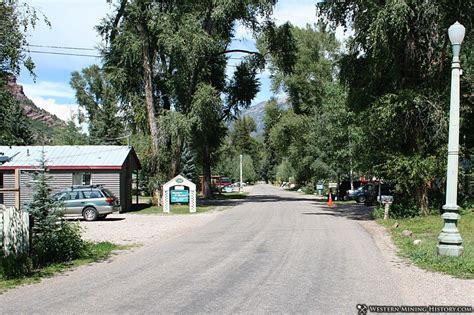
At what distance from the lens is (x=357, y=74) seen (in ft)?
82.4

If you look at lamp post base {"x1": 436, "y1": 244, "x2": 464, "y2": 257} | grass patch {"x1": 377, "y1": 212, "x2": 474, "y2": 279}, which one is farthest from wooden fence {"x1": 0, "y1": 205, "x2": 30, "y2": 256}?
lamp post base {"x1": 436, "y1": 244, "x2": 464, "y2": 257}

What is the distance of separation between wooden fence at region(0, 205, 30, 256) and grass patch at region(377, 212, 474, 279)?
8.57m

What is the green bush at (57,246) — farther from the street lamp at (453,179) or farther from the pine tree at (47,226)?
the street lamp at (453,179)

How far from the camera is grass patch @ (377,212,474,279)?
10146 mm

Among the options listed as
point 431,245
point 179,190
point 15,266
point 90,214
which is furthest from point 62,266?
point 179,190

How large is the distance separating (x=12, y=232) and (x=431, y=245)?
33.1ft

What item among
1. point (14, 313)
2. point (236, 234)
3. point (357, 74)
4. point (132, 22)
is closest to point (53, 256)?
point (14, 313)

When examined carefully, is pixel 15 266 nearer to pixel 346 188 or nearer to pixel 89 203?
pixel 89 203

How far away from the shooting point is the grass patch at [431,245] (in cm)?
1015

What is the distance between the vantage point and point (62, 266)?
1127cm

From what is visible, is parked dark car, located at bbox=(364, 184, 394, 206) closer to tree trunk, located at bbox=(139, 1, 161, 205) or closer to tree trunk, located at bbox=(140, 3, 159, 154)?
tree trunk, located at bbox=(139, 1, 161, 205)

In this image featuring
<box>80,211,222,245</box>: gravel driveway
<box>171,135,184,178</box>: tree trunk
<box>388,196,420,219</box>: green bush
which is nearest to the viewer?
<box>80,211,222,245</box>: gravel driveway

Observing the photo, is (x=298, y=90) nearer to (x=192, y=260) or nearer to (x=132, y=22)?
(x=132, y=22)

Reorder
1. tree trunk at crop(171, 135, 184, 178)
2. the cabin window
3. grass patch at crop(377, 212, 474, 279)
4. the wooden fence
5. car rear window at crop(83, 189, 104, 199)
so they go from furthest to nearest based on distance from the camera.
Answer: tree trunk at crop(171, 135, 184, 178)
the cabin window
car rear window at crop(83, 189, 104, 199)
the wooden fence
grass patch at crop(377, 212, 474, 279)
